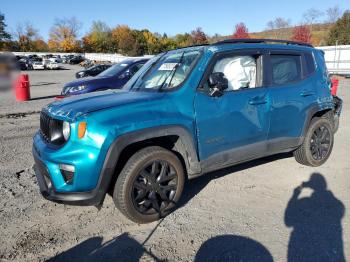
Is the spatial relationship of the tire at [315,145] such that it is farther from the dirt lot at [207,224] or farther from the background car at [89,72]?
the background car at [89,72]

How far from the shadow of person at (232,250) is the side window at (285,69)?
228cm

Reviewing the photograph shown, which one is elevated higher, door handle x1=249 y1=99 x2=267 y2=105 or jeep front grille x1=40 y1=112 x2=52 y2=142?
door handle x1=249 y1=99 x2=267 y2=105

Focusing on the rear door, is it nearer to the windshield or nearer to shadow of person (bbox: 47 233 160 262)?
the windshield

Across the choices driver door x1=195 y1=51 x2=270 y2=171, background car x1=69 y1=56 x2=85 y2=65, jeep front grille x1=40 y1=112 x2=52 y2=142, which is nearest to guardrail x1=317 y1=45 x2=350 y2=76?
driver door x1=195 y1=51 x2=270 y2=171

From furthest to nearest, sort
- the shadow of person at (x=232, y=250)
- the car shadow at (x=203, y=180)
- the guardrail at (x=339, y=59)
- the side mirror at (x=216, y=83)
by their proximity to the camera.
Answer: the guardrail at (x=339, y=59)
the car shadow at (x=203, y=180)
the side mirror at (x=216, y=83)
the shadow of person at (x=232, y=250)

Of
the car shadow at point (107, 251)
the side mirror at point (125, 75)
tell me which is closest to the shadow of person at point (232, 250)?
the car shadow at point (107, 251)

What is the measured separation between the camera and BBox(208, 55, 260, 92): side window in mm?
4473

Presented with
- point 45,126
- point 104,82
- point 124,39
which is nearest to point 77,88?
point 104,82

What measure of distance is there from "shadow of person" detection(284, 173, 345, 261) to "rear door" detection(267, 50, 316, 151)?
754 mm

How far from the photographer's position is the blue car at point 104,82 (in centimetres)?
1006

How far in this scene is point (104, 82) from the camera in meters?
10.3

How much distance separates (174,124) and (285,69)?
2166mm

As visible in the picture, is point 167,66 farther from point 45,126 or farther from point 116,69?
point 116,69

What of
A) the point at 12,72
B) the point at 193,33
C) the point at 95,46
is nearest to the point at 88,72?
the point at 12,72
